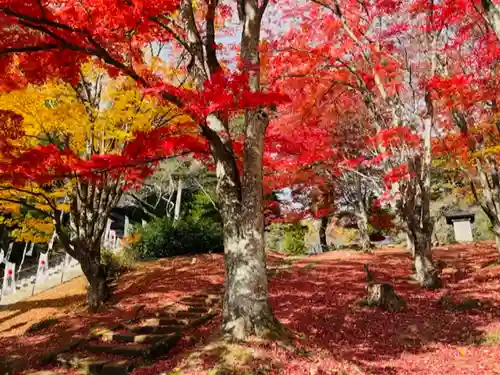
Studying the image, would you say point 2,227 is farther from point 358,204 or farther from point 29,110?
point 358,204

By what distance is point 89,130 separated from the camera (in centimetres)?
1160

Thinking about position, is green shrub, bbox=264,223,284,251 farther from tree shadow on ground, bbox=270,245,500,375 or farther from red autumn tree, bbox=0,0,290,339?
red autumn tree, bbox=0,0,290,339

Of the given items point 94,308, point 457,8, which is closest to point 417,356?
point 94,308

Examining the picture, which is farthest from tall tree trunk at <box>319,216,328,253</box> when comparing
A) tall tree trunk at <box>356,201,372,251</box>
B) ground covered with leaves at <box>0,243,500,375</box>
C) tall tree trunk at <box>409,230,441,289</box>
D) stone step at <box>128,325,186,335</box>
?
stone step at <box>128,325,186,335</box>

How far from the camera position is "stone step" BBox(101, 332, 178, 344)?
852 centimetres

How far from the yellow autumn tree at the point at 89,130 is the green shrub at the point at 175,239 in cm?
690

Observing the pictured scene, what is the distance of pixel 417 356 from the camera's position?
755 centimetres

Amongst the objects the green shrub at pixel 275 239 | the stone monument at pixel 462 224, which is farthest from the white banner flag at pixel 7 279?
the stone monument at pixel 462 224

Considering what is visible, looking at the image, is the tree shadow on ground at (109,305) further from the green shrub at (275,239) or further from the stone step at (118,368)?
the green shrub at (275,239)

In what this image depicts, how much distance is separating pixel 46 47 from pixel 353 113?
17.5m

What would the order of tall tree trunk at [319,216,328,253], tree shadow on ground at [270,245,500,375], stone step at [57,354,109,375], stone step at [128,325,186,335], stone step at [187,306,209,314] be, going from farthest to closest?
1. tall tree trunk at [319,216,328,253]
2. stone step at [187,306,209,314]
3. stone step at [128,325,186,335]
4. tree shadow on ground at [270,245,500,375]
5. stone step at [57,354,109,375]

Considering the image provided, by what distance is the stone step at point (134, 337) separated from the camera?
852cm

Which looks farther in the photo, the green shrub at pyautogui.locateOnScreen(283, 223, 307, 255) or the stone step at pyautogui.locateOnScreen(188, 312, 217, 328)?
the green shrub at pyautogui.locateOnScreen(283, 223, 307, 255)

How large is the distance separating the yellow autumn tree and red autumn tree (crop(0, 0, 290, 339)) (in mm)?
2475
